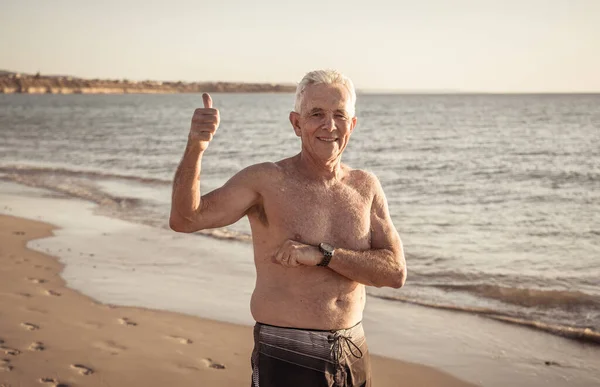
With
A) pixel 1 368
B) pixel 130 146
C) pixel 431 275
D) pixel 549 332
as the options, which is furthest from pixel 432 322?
pixel 130 146

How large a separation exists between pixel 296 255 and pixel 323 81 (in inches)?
25.9

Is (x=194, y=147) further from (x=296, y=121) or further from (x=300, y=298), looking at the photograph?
(x=300, y=298)

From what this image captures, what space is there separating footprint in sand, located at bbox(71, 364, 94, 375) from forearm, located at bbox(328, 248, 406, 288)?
3.18 m

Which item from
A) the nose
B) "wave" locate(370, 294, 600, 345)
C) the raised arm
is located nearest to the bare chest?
the raised arm

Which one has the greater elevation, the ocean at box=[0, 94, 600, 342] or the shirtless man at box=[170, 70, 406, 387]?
the shirtless man at box=[170, 70, 406, 387]

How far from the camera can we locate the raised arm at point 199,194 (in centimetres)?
235

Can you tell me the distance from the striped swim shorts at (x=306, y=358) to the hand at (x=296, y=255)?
0.28m

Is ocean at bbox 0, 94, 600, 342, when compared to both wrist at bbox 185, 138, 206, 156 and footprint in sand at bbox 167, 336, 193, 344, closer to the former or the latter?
footprint in sand at bbox 167, 336, 193, 344

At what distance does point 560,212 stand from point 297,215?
1275cm

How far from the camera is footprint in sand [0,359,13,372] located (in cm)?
493

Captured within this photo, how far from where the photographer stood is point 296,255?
2408 millimetres

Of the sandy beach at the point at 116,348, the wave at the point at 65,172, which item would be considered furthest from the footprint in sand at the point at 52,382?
the wave at the point at 65,172

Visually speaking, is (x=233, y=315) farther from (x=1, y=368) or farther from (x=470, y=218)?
(x=470, y=218)

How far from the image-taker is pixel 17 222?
11.1 meters
